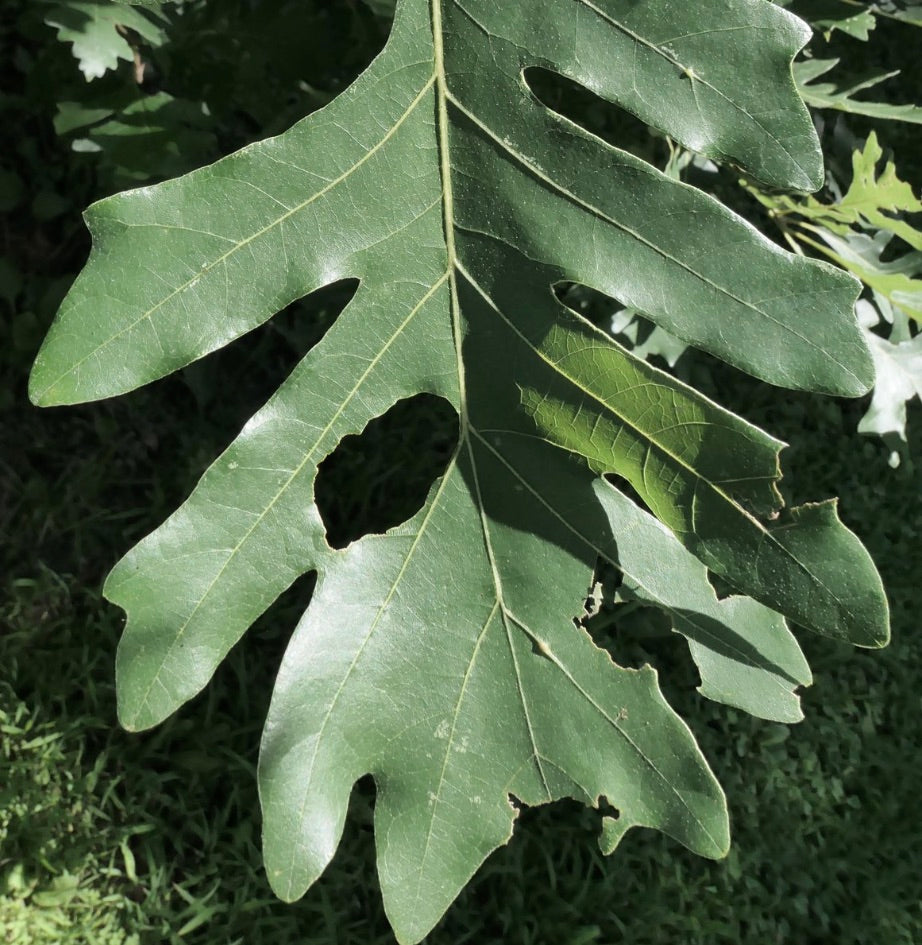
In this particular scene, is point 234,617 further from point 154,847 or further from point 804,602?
point 154,847

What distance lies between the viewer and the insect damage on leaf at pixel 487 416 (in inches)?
38.4

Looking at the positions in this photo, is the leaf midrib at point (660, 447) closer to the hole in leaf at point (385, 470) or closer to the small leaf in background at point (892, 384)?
the small leaf in background at point (892, 384)

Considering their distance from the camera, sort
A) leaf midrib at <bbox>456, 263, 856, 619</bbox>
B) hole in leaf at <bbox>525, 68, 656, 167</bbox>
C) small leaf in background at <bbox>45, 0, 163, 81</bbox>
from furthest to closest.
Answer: hole in leaf at <bbox>525, 68, 656, 167</bbox>
small leaf in background at <bbox>45, 0, 163, 81</bbox>
leaf midrib at <bbox>456, 263, 856, 619</bbox>

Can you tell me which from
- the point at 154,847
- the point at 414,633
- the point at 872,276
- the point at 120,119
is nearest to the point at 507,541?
the point at 414,633

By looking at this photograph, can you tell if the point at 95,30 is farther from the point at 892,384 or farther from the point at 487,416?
the point at 892,384

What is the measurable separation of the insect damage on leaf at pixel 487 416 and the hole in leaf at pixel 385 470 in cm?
127

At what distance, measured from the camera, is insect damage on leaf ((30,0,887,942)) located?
97cm

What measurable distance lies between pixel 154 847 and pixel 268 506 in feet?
4.41

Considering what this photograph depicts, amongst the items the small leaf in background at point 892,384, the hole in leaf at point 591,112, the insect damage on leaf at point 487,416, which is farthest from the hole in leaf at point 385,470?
the insect damage on leaf at point 487,416

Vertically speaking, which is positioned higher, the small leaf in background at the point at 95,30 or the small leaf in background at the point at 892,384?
the small leaf in background at the point at 95,30

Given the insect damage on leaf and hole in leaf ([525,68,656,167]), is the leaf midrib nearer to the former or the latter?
the insect damage on leaf

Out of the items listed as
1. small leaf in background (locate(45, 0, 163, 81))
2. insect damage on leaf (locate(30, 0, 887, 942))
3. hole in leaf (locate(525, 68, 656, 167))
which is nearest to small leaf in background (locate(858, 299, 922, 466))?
hole in leaf (locate(525, 68, 656, 167))

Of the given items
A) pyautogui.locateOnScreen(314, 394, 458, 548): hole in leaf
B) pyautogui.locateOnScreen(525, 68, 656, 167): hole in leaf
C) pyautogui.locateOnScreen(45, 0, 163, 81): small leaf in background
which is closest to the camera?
pyautogui.locateOnScreen(45, 0, 163, 81): small leaf in background

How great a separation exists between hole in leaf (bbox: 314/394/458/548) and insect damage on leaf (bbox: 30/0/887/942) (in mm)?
1266
